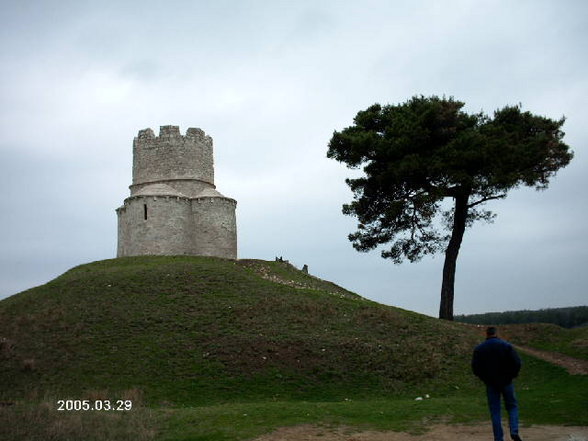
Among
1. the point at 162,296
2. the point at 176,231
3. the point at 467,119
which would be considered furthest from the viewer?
the point at 176,231

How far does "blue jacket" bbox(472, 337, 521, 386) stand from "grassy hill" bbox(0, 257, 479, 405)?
32.6 feet

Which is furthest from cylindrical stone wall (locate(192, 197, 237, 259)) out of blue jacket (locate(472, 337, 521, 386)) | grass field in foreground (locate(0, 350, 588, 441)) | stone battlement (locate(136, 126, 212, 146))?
blue jacket (locate(472, 337, 521, 386))

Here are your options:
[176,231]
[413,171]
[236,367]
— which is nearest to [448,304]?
[413,171]

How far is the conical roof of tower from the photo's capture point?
133ft

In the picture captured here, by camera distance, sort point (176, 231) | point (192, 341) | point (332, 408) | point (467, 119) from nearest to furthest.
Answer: point (332, 408)
point (192, 341)
point (467, 119)
point (176, 231)

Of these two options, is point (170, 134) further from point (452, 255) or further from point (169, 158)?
point (452, 255)

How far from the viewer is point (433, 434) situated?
524 inches

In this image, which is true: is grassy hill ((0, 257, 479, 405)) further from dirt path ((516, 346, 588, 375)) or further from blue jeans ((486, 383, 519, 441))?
blue jeans ((486, 383, 519, 441))

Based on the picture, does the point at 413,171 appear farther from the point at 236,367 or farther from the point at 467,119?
the point at 236,367

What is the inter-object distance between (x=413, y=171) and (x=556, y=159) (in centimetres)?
756

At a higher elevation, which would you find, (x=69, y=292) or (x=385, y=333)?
(x=69, y=292)

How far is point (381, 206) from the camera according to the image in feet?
111

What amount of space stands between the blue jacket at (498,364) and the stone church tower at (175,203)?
30.9 metres

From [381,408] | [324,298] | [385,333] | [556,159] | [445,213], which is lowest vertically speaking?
[381,408]
